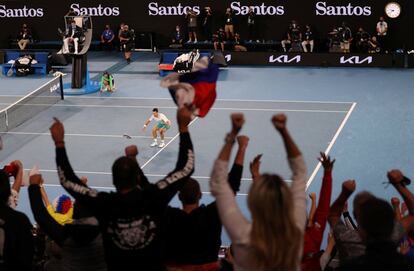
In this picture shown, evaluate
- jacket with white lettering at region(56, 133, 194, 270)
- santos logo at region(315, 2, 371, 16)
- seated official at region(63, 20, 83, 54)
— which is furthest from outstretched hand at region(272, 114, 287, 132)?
santos logo at region(315, 2, 371, 16)

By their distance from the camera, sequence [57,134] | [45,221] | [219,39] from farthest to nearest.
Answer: [219,39], [45,221], [57,134]

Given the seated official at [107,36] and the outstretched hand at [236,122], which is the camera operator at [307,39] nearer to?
the seated official at [107,36]

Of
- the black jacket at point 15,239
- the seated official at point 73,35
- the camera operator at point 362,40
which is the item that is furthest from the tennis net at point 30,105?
the black jacket at point 15,239

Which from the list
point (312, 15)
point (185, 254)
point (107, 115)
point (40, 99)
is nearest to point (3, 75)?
point (40, 99)

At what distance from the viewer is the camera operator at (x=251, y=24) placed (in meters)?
35.2

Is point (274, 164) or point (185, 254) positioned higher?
point (185, 254)

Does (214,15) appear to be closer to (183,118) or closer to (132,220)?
(183,118)

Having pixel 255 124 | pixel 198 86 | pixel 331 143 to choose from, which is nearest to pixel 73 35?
pixel 255 124

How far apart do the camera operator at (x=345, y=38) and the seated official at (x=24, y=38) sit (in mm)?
15374

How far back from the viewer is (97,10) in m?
37.5

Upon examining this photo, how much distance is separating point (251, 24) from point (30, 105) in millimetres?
14123

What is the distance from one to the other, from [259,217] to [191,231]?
5.49 feet

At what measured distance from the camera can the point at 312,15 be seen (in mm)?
35062

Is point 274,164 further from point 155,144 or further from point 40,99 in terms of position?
point 40,99
